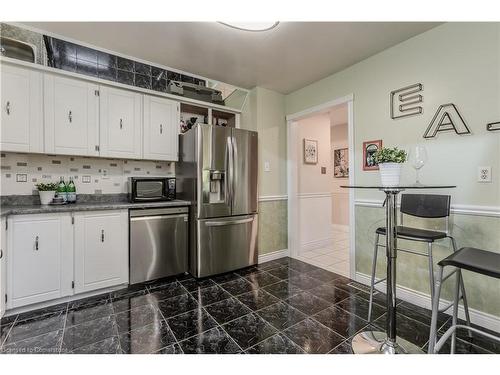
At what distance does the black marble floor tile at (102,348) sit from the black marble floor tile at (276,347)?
2.89 ft

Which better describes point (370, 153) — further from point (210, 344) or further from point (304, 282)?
point (210, 344)

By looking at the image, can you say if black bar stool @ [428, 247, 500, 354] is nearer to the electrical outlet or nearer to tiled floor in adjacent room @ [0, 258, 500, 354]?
tiled floor in adjacent room @ [0, 258, 500, 354]

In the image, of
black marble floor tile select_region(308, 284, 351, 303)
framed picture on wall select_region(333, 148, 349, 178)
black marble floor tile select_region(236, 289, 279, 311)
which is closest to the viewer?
black marble floor tile select_region(236, 289, 279, 311)

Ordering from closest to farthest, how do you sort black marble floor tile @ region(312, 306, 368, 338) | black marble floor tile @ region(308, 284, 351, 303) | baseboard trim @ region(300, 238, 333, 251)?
black marble floor tile @ region(312, 306, 368, 338), black marble floor tile @ region(308, 284, 351, 303), baseboard trim @ region(300, 238, 333, 251)

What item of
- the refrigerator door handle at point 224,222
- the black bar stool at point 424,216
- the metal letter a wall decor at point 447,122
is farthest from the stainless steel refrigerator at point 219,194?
the metal letter a wall decor at point 447,122

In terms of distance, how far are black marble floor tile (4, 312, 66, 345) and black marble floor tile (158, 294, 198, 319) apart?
0.75 meters

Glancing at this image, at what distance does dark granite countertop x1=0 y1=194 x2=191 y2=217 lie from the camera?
1.98 m

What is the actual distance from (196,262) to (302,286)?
1215 millimetres

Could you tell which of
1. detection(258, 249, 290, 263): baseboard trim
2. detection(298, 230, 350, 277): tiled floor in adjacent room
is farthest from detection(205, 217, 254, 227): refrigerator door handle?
detection(298, 230, 350, 277): tiled floor in adjacent room

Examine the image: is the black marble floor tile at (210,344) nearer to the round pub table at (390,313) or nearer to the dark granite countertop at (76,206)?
the round pub table at (390,313)

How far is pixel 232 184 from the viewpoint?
2.96 m

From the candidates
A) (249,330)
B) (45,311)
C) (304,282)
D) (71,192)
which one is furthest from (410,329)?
(71,192)

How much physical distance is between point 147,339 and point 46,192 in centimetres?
175

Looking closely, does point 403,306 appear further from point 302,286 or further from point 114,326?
point 114,326
